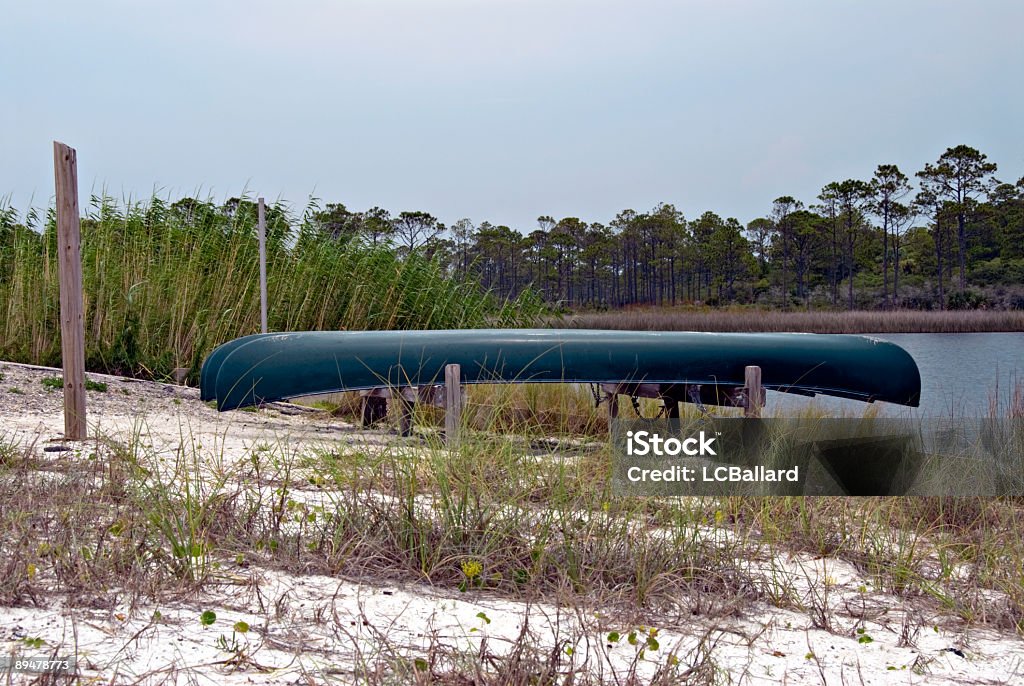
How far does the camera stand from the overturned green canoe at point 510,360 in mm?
5941

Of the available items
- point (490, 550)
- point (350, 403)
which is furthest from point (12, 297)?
point (490, 550)

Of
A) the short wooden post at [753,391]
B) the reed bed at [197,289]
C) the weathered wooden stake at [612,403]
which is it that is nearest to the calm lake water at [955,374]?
the short wooden post at [753,391]

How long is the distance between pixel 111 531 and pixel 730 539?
206 cm

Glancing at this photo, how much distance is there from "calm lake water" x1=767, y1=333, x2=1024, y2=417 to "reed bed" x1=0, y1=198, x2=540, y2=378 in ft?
12.2

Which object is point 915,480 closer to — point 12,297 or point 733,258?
point 12,297

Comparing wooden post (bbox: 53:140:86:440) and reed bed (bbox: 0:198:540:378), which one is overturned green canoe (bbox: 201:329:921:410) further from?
reed bed (bbox: 0:198:540:378)

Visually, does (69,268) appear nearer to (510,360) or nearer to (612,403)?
(510,360)

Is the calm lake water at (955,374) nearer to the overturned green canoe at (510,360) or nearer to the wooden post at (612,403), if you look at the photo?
the overturned green canoe at (510,360)

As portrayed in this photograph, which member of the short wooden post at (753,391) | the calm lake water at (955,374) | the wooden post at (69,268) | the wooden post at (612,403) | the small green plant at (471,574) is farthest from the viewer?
the calm lake water at (955,374)

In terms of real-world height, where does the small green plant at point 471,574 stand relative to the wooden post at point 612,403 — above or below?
below

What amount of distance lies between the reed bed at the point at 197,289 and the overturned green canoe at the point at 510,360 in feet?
8.20

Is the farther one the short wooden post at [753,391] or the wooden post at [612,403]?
the wooden post at [612,403]

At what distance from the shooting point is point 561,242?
4678 centimetres

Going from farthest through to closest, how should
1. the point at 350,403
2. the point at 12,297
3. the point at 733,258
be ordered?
the point at 733,258, the point at 12,297, the point at 350,403
